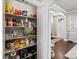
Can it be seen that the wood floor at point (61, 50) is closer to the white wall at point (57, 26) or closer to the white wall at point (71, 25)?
the white wall at point (71, 25)

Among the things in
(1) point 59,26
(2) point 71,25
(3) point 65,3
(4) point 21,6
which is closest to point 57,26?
(1) point 59,26

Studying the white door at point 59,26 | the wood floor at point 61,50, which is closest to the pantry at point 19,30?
the wood floor at point 61,50

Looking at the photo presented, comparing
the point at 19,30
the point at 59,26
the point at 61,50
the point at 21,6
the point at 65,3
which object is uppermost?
the point at 65,3

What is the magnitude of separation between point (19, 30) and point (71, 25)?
6.58 metres

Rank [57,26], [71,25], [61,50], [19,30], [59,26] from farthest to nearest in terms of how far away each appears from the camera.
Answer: [57,26] → [59,26] → [71,25] → [61,50] → [19,30]

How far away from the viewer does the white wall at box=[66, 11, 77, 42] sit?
8.55 m

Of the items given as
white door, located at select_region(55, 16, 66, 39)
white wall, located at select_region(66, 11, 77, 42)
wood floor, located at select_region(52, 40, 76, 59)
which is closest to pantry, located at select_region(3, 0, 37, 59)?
wood floor, located at select_region(52, 40, 76, 59)

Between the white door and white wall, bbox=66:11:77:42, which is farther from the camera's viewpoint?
the white door

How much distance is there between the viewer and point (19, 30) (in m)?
3.22

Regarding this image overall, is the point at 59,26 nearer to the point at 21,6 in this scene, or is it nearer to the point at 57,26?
the point at 57,26

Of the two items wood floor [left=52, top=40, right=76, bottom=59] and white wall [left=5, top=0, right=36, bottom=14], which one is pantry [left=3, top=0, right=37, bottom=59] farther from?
wood floor [left=52, top=40, right=76, bottom=59]

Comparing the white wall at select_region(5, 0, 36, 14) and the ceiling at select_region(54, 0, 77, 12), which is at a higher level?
the ceiling at select_region(54, 0, 77, 12)

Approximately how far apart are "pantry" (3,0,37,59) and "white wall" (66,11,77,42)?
557 cm

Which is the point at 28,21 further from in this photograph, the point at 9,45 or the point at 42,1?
the point at 9,45
